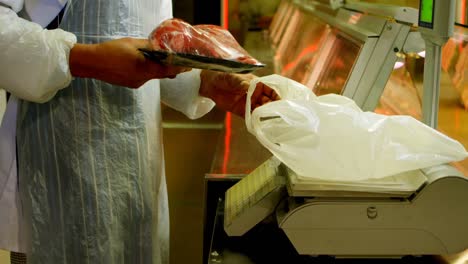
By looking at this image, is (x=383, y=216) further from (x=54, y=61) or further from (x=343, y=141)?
(x=54, y=61)

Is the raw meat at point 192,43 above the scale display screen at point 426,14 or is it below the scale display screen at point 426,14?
below

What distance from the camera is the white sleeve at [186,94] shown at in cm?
159

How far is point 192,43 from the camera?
3.69 ft

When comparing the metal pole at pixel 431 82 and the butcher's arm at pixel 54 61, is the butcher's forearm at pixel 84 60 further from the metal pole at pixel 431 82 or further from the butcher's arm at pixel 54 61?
the metal pole at pixel 431 82

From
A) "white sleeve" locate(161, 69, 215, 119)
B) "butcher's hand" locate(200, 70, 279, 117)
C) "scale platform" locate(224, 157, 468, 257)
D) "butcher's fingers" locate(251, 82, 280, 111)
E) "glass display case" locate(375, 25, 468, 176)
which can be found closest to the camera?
"scale platform" locate(224, 157, 468, 257)

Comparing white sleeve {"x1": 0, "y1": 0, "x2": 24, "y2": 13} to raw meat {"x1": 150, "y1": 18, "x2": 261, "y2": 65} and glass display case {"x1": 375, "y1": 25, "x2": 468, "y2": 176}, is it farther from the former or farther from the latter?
glass display case {"x1": 375, "y1": 25, "x2": 468, "y2": 176}

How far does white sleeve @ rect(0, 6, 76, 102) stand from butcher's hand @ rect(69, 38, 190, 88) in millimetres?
30

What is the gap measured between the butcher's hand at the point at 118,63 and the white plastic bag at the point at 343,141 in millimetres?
226

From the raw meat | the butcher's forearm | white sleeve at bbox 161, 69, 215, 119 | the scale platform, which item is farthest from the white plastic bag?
white sleeve at bbox 161, 69, 215, 119

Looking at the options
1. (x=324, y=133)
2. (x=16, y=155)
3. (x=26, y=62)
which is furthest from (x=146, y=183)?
(x=324, y=133)

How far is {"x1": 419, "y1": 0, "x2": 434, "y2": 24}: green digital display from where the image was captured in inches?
46.5

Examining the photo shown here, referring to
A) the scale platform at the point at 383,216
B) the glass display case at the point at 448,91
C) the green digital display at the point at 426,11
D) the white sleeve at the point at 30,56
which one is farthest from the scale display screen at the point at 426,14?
the white sleeve at the point at 30,56

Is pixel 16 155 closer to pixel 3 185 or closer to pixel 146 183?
pixel 3 185

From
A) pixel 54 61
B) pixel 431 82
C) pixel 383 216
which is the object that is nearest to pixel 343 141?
pixel 383 216
